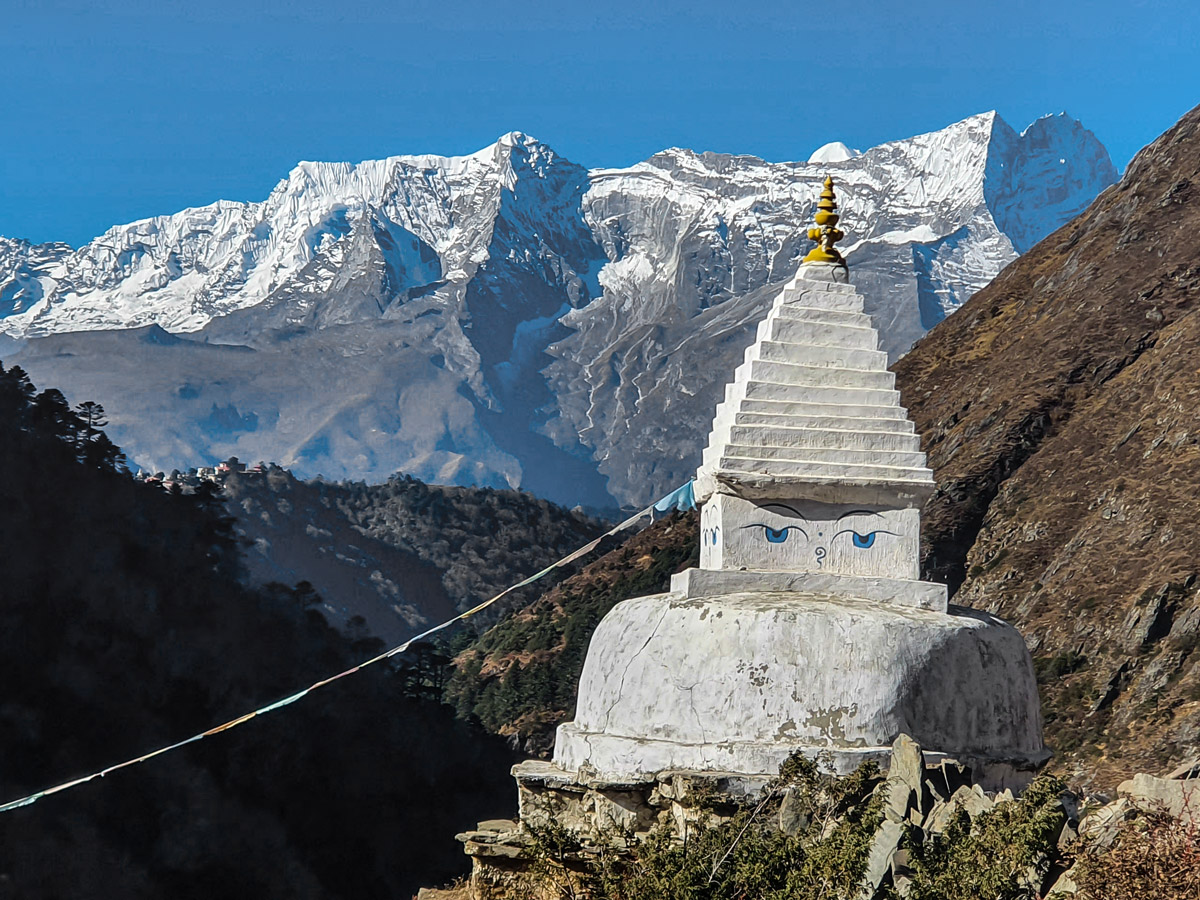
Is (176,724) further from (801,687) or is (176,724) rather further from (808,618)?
(801,687)

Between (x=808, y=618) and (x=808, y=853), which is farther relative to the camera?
(x=808, y=618)

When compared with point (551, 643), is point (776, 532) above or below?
above

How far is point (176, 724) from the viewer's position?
46000 mm

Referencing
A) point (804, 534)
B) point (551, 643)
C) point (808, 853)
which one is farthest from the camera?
point (551, 643)

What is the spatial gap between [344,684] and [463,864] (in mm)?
11262

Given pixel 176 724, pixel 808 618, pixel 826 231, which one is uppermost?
pixel 826 231

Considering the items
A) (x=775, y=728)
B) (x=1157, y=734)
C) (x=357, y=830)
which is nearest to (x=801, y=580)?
(x=775, y=728)

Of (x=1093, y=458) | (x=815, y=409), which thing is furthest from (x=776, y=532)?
(x=1093, y=458)

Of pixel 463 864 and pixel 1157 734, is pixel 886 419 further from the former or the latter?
pixel 463 864

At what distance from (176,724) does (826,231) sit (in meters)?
36.4

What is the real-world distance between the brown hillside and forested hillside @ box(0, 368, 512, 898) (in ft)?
58.2

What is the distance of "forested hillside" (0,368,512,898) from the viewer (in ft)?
132

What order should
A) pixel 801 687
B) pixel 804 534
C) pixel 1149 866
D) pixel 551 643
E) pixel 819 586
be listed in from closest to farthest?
pixel 1149 866 → pixel 801 687 → pixel 819 586 → pixel 804 534 → pixel 551 643

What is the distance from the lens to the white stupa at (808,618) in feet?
38.0
